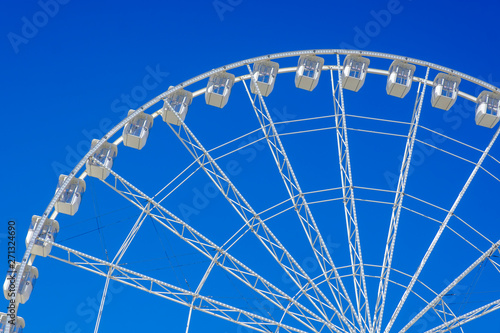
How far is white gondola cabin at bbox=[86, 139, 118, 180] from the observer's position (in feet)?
94.7

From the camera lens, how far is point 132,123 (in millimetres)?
29859

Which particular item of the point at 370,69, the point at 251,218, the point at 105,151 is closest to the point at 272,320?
the point at 251,218

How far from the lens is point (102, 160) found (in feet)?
96.1

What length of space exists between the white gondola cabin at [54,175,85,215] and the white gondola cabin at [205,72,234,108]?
6.14 metres

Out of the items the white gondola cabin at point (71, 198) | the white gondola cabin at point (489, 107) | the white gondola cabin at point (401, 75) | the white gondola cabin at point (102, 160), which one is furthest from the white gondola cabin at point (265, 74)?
the white gondola cabin at point (489, 107)

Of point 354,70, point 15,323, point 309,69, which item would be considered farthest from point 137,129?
point 354,70

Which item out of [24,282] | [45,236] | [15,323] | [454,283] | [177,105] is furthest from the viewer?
[177,105]

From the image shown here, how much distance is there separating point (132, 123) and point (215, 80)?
376 centimetres

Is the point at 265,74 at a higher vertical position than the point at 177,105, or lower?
higher

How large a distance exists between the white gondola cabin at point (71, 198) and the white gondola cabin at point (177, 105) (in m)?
4.27

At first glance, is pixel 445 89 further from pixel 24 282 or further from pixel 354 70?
pixel 24 282

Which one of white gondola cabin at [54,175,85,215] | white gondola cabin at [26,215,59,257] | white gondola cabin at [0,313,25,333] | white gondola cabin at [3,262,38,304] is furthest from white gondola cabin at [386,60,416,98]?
white gondola cabin at [0,313,25,333]

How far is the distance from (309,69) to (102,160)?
9093 mm

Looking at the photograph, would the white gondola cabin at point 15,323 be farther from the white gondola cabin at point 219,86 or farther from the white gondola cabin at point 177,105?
the white gondola cabin at point 219,86
